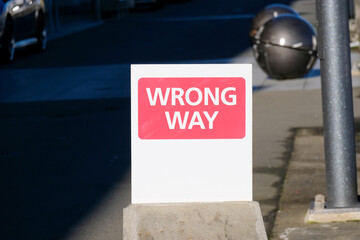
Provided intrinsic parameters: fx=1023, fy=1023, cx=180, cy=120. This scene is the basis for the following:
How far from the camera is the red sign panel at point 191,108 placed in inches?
204

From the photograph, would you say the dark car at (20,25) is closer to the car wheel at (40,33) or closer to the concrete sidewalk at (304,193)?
the car wheel at (40,33)

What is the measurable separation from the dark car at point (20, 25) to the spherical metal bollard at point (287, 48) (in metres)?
6.15

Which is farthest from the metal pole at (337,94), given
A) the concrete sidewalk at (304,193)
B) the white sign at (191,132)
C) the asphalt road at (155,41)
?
the asphalt road at (155,41)

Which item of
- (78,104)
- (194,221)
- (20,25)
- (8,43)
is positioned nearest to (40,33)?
(20,25)

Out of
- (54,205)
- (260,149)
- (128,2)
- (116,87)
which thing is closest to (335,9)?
(54,205)

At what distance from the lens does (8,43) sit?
20359 mm

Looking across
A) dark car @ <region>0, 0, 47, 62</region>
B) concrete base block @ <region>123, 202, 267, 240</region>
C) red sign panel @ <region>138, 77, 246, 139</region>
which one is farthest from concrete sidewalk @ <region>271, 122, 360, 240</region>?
dark car @ <region>0, 0, 47, 62</region>

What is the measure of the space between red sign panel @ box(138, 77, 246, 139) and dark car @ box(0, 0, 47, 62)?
47.7ft

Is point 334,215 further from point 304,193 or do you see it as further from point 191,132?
point 191,132

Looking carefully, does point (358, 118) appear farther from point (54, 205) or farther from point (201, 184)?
point (201, 184)

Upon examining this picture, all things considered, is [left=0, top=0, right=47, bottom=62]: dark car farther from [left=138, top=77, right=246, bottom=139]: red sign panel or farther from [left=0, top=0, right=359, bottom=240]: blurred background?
[left=138, top=77, right=246, bottom=139]: red sign panel

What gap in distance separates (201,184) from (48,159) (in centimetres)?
507

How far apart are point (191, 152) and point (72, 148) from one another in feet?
18.3

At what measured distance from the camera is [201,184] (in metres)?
5.32
